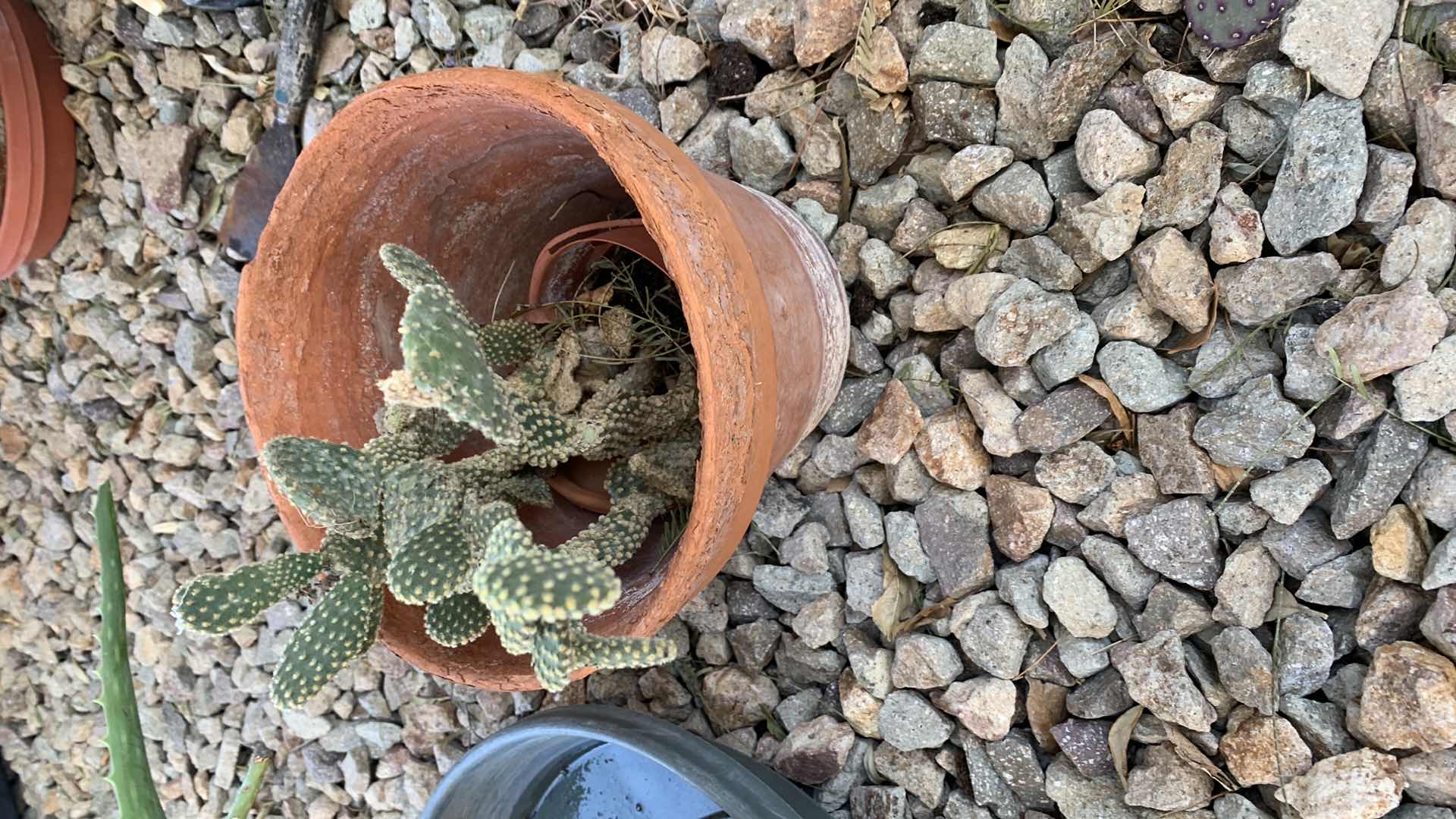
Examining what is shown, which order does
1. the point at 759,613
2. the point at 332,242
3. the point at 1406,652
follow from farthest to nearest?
the point at 759,613, the point at 332,242, the point at 1406,652

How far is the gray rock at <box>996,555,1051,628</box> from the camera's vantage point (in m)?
0.91

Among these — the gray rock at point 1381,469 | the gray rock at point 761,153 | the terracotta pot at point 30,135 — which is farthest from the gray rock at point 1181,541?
the terracotta pot at point 30,135

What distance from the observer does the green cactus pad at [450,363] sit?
609 millimetres

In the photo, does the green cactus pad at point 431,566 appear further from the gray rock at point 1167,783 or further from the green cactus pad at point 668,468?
the gray rock at point 1167,783

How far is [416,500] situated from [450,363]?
0.63ft

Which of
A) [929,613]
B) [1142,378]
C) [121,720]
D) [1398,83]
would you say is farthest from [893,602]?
[121,720]

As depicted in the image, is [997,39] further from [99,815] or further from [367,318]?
[99,815]

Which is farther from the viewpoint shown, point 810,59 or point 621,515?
point 810,59

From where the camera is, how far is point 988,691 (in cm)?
93

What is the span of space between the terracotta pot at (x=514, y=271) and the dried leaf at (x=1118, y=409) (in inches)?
10.3

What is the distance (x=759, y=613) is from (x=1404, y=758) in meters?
0.65

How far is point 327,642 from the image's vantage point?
728 millimetres

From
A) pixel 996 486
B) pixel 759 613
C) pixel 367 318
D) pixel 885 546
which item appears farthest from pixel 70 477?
pixel 996 486

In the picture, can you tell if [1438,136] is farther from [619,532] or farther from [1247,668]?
[619,532]
